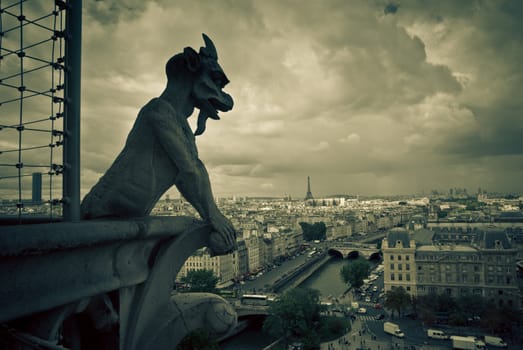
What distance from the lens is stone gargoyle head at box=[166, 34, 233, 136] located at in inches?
105

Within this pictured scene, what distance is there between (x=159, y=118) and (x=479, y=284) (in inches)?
1178

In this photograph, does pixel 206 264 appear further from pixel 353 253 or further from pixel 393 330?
pixel 353 253

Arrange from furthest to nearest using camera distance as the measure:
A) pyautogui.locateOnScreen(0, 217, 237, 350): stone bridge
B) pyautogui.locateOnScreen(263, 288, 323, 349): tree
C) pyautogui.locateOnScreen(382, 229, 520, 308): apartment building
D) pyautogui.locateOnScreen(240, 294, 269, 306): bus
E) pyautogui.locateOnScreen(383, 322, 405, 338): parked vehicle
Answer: pyautogui.locateOnScreen(240, 294, 269, 306): bus
pyautogui.locateOnScreen(382, 229, 520, 308): apartment building
pyautogui.locateOnScreen(263, 288, 323, 349): tree
pyautogui.locateOnScreen(383, 322, 405, 338): parked vehicle
pyautogui.locateOnScreen(0, 217, 237, 350): stone bridge

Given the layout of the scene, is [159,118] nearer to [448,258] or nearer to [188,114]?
[188,114]

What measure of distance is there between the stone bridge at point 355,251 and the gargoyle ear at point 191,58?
171 ft

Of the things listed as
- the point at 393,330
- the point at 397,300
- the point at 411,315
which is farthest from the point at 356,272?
the point at 393,330

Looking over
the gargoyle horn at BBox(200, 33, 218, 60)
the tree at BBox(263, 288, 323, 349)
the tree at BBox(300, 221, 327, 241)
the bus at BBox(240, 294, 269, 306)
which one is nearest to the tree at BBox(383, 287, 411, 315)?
the tree at BBox(263, 288, 323, 349)

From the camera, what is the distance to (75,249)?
1.74 meters

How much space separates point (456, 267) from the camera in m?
27.9

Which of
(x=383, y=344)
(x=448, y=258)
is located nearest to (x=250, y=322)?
(x=383, y=344)

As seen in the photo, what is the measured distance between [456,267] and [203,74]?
29349 mm

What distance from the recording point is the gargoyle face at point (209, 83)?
8.96 feet

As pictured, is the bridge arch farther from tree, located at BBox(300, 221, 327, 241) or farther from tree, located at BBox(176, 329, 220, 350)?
tree, located at BBox(176, 329, 220, 350)

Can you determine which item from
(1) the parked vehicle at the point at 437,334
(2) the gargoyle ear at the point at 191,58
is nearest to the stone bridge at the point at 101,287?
(2) the gargoyle ear at the point at 191,58
